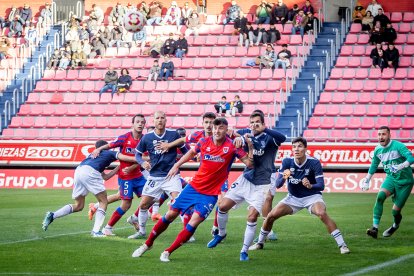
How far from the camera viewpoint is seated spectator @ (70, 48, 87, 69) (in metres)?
41.8


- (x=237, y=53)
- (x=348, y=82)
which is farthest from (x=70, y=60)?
(x=348, y=82)

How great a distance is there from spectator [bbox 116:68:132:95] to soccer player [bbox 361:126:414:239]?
22527 millimetres

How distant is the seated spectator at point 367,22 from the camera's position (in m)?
39.2

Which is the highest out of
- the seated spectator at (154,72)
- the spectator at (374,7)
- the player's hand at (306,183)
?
the spectator at (374,7)

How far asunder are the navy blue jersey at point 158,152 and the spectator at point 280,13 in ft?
82.5

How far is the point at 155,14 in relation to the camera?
43125 mm

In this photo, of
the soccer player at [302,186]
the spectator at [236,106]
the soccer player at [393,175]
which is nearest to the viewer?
the soccer player at [302,186]

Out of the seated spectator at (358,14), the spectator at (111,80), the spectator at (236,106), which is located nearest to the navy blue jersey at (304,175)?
the spectator at (236,106)

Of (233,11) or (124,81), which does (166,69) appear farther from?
(233,11)

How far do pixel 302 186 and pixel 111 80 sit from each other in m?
25.3

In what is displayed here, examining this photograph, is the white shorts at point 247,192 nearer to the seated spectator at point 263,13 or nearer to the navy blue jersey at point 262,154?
the navy blue jersey at point 262,154

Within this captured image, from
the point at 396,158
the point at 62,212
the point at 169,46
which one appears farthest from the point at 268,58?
the point at 62,212

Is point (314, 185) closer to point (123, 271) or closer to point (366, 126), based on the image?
point (123, 271)

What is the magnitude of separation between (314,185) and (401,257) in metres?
1.77
